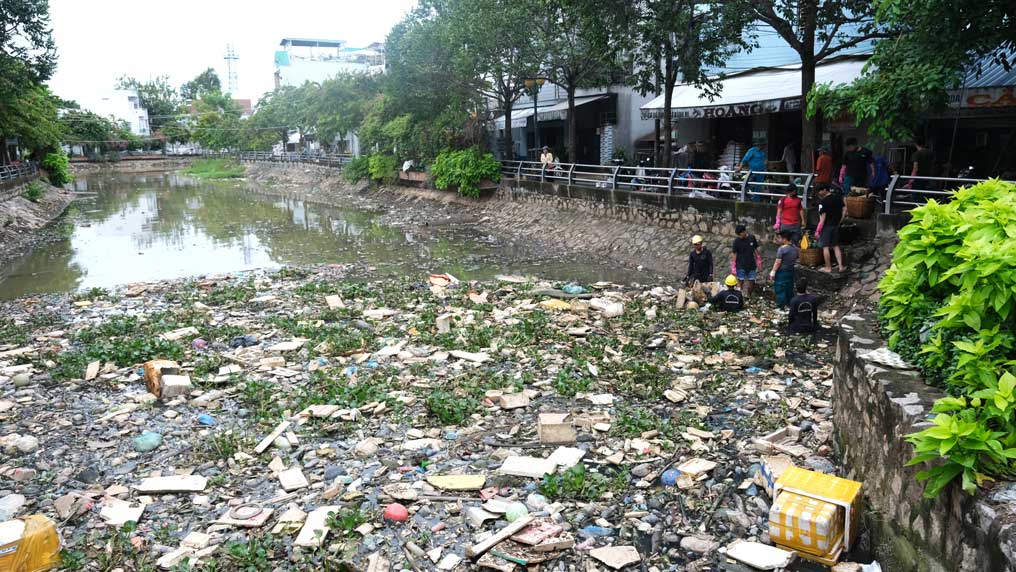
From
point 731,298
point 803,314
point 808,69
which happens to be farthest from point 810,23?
point 803,314

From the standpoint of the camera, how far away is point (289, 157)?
5719 cm

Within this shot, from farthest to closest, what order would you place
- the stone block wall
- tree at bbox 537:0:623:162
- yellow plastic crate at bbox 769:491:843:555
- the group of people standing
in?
tree at bbox 537:0:623:162 → the group of people standing → yellow plastic crate at bbox 769:491:843:555 → the stone block wall

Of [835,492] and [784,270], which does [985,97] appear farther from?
[835,492]

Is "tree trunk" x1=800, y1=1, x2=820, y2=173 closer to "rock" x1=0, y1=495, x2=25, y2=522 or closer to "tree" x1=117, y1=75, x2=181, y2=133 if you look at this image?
"rock" x1=0, y1=495, x2=25, y2=522

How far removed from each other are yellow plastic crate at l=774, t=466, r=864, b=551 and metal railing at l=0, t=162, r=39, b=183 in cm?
3402

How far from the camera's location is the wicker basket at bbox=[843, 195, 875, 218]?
12078 millimetres

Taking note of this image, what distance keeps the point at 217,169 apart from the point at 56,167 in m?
23.1

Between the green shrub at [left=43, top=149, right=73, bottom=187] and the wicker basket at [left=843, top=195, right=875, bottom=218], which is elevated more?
the green shrub at [left=43, top=149, right=73, bottom=187]

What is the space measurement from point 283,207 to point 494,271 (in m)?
22.4

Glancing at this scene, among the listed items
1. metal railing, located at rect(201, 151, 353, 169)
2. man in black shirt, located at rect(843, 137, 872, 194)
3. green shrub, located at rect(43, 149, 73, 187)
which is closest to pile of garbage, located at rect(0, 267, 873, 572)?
man in black shirt, located at rect(843, 137, 872, 194)

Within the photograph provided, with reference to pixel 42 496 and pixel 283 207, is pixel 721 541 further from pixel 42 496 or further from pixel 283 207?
pixel 283 207

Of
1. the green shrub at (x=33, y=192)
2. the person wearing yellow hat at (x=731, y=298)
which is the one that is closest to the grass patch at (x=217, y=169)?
the green shrub at (x=33, y=192)

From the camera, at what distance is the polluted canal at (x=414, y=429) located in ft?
16.0

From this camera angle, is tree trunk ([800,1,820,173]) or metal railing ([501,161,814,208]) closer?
tree trunk ([800,1,820,173])
